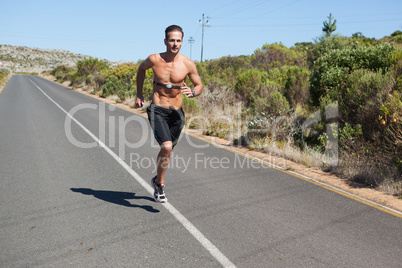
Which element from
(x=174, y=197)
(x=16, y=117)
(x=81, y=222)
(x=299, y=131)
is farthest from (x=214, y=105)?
(x=81, y=222)

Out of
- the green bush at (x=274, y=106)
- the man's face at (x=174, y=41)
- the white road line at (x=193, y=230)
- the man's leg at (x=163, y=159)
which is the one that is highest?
the man's face at (x=174, y=41)

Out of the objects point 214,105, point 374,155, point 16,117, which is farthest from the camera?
point 214,105

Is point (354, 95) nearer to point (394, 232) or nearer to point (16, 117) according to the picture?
point (394, 232)

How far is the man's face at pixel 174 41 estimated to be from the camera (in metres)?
4.43

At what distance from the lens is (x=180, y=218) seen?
462 cm

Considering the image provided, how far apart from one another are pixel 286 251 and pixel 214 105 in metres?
13.6

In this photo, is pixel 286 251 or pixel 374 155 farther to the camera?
pixel 374 155

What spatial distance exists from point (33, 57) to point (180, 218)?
19151 cm

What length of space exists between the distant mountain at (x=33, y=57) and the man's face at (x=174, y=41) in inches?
6087

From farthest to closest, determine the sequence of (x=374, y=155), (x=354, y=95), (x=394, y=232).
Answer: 1. (x=354, y=95)
2. (x=374, y=155)
3. (x=394, y=232)

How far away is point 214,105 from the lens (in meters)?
17.0

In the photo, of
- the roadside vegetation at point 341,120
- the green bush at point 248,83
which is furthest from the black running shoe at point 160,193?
the green bush at point 248,83

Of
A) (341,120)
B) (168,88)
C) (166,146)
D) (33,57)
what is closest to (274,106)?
(341,120)

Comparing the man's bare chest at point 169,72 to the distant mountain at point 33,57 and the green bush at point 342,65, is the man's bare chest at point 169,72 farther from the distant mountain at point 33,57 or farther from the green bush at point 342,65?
the distant mountain at point 33,57
